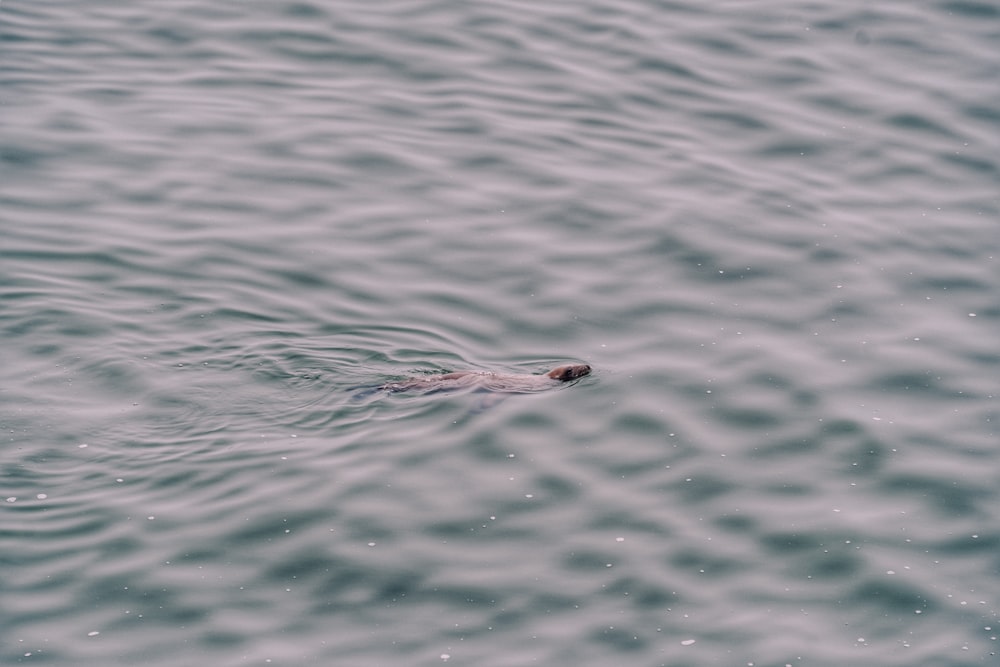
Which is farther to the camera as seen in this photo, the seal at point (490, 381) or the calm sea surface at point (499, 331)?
the seal at point (490, 381)

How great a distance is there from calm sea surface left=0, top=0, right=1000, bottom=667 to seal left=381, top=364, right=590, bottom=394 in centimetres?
10

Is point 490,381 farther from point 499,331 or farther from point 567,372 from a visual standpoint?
point 499,331

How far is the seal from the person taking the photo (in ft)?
33.6

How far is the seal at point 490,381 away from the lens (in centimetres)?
1023

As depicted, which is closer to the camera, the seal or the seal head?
the seal

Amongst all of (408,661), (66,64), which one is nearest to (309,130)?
(66,64)

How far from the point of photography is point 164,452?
9484 millimetres

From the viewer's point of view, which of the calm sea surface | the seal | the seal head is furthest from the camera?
the seal head

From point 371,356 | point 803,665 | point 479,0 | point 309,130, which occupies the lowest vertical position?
point 803,665

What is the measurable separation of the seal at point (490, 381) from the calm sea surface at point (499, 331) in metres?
0.10

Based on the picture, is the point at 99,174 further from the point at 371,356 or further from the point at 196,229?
the point at 371,356

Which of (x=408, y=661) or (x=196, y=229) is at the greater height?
(x=196, y=229)

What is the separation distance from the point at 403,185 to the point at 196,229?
7.35 feet

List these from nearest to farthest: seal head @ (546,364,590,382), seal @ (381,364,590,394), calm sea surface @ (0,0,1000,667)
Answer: calm sea surface @ (0,0,1000,667), seal @ (381,364,590,394), seal head @ (546,364,590,382)
